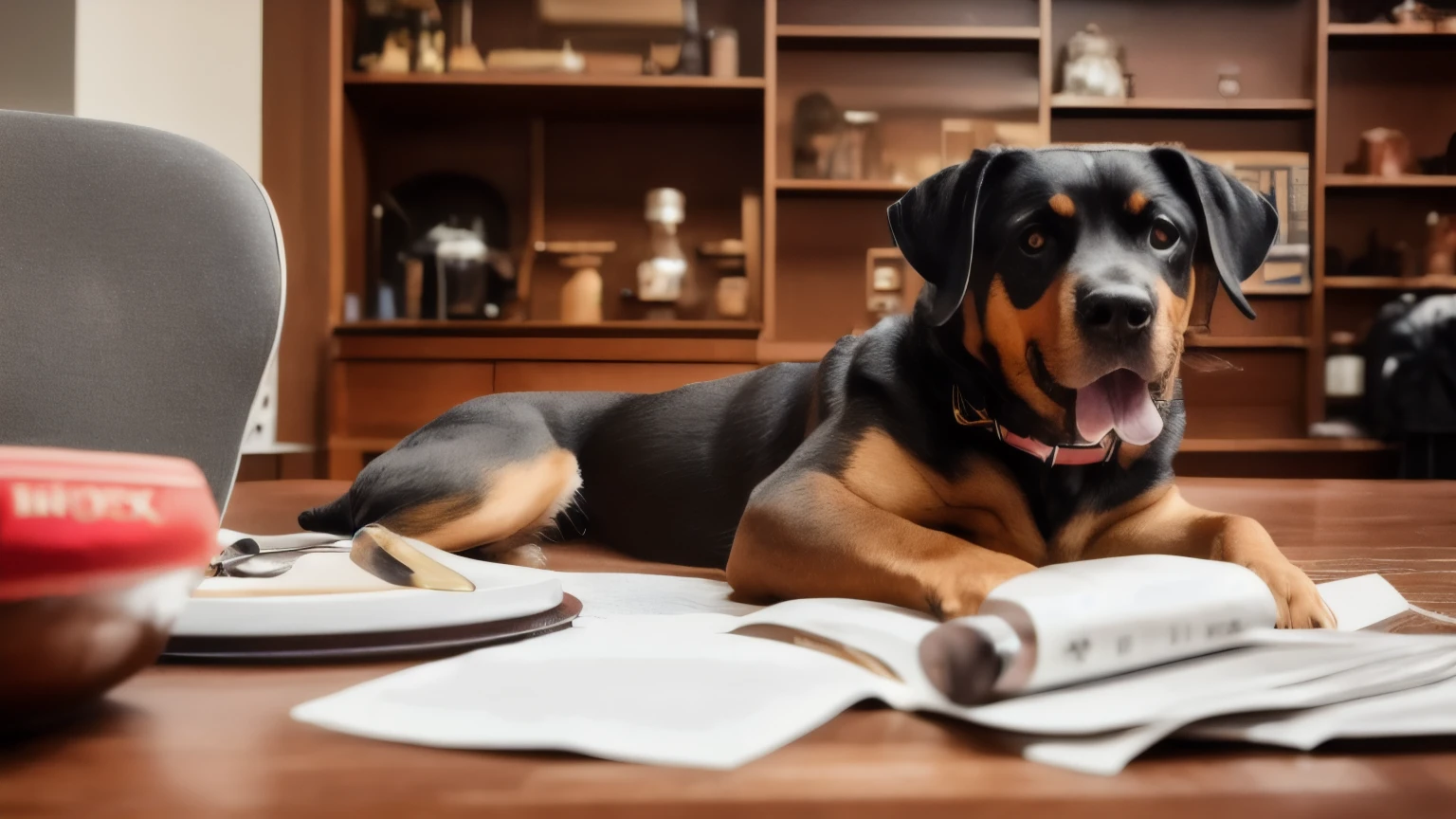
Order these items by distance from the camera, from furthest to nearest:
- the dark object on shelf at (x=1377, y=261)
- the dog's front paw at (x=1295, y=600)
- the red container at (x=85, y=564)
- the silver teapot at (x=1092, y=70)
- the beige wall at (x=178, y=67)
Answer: the dark object on shelf at (x=1377, y=261) → the silver teapot at (x=1092, y=70) → the beige wall at (x=178, y=67) → the dog's front paw at (x=1295, y=600) → the red container at (x=85, y=564)

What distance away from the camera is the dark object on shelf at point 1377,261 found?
4.56 meters

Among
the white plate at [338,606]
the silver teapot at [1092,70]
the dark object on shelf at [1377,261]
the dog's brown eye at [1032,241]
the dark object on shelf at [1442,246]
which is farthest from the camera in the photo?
the dark object on shelf at [1377,261]

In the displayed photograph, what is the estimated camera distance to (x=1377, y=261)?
456 cm

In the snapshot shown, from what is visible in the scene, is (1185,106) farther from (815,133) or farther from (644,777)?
(644,777)

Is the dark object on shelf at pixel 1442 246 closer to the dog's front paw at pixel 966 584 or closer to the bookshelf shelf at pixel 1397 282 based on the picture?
the bookshelf shelf at pixel 1397 282

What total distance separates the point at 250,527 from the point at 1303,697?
156 cm

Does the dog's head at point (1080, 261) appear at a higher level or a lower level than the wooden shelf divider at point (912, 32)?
lower

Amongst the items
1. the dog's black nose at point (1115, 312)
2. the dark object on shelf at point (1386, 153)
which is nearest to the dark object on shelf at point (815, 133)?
the dark object on shelf at point (1386, 153)

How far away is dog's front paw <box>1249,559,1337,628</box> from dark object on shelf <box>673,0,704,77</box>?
12.3 feet

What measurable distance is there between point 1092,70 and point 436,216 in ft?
9.12

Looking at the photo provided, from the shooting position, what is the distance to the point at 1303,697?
1.48 ft

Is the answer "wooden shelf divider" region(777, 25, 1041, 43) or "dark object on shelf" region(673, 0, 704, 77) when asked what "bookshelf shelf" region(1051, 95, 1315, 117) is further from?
"dark object on shelf" region(673, 0, 704, 77)

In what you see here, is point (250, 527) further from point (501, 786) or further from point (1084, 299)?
point (501, 786)

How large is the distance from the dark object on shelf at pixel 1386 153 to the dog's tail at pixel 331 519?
452 cm
